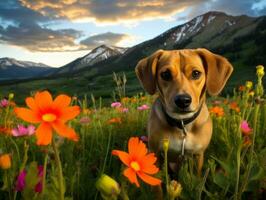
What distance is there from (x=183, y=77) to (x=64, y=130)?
3.71 m

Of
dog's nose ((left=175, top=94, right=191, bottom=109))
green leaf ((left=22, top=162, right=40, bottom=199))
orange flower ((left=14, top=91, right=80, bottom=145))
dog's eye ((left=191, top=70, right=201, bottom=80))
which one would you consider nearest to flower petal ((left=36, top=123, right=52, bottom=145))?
orange flower ((left=14, top=91, right=80, bottom=145))

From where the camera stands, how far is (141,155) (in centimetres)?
171

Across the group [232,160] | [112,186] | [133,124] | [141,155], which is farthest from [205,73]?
[112,186]

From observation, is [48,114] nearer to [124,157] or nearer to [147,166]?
[124,157]

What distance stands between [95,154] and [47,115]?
3.41 m

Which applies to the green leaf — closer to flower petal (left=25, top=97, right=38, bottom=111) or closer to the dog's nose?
flower petal (left=25, top=97, right=38, bottom=111)

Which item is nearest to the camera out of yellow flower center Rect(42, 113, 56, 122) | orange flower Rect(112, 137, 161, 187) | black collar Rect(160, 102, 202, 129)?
yellow flower center Rect(42, 113, 56, 122)

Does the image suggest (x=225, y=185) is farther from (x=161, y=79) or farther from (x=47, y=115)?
(x=161, y=79)

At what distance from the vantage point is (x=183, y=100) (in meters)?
4.50

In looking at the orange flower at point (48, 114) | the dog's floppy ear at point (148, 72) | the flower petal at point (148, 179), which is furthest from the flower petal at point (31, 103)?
the dog's floppy ear at point (148, 72)

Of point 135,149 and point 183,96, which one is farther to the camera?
point 183,96

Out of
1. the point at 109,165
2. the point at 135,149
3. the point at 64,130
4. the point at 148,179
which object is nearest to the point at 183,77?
the point at 109,165

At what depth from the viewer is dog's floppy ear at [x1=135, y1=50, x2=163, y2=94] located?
17.3 feet

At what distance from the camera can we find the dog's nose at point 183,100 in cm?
450
